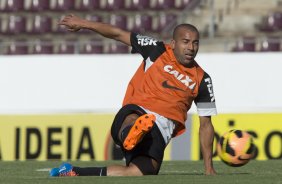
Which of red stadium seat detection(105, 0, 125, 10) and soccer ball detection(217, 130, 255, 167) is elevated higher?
red stadium seat detection(105, 0, 125, 10)

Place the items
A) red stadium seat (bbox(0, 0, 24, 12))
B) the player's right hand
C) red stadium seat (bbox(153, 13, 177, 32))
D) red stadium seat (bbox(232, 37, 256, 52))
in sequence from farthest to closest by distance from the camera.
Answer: red stadium seat (bbox(0, 0, 24, 12)), red stadium seat (bbox(153, 13, 177, 32)), red stadium seat (bbox(232, 37, 256, 52)), the player's right hand

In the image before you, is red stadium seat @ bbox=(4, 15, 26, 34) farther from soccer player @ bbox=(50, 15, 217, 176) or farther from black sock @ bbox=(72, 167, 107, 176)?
black sock @ bbox=(72, 167, 107, 176)

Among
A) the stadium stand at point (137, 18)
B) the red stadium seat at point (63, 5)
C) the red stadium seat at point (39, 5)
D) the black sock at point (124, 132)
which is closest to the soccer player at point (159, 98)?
the black sock at point (124, 132)

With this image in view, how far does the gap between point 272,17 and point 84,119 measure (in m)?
7.65

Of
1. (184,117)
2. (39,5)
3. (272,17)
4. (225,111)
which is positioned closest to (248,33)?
(272,17)

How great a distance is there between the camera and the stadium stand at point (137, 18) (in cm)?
2367

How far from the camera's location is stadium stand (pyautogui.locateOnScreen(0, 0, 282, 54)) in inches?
932

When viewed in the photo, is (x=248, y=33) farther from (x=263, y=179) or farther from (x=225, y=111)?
(x=263, y=179)

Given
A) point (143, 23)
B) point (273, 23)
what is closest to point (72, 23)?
point (273, 23)

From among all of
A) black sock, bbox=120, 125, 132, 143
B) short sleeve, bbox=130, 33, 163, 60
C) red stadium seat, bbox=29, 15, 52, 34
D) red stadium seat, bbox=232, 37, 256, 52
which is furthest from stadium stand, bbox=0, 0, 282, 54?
black sock, bbox=120, 125, 132, 143

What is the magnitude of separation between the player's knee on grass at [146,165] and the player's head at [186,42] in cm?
97

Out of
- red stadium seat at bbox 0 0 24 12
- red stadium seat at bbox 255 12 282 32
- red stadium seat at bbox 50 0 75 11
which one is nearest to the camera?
red stadium seat at bbox 255 12 282 32

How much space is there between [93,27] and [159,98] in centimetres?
94

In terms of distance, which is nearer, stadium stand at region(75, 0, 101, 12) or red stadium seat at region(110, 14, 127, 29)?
red stadium seat at region(110, 14, 127, 29)
